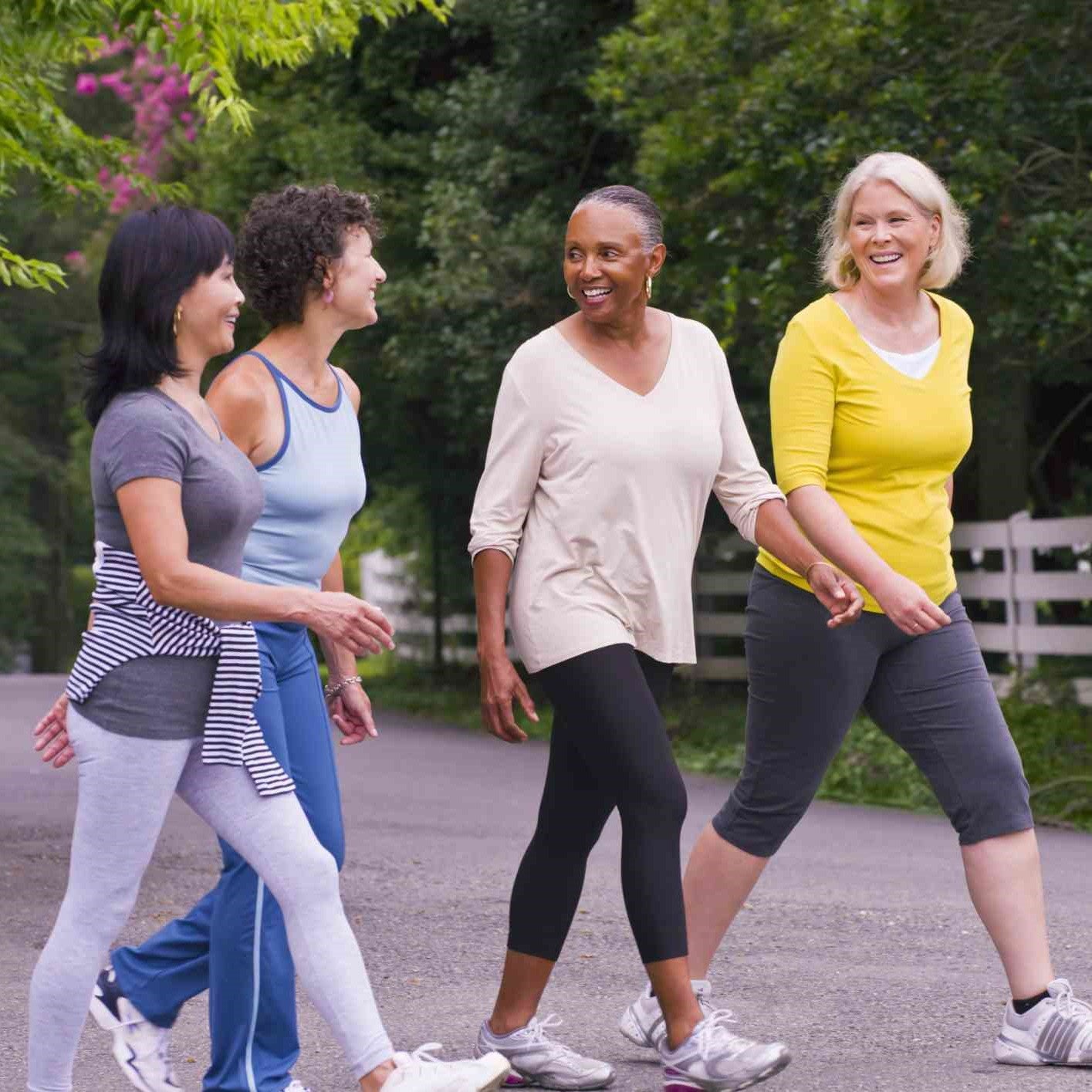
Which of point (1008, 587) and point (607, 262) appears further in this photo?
point (1008, 587)

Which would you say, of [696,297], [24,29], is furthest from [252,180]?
[24,29]

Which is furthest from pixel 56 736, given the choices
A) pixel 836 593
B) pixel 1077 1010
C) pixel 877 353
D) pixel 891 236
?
pixel 1077 1010

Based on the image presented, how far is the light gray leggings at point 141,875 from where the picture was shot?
3.84m

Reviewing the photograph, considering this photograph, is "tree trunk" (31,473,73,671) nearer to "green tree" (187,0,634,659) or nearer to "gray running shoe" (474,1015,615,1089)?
"green tree" (187,0,634,659)

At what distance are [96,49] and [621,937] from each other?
181 inches

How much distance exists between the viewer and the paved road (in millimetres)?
5020

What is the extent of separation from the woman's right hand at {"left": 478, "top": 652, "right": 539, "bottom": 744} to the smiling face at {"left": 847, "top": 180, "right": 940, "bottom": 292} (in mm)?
1308

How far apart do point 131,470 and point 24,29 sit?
4.83m

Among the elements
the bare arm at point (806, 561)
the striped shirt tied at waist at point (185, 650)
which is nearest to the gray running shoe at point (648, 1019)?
the bare arm at point (806, 561)

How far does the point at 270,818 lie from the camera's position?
12.8 ft

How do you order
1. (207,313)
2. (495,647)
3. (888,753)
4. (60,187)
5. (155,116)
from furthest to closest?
(155,116) < (888,753) < (60,187) < (495,647) < (207,313)

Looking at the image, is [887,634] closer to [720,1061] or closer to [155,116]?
[720,1061]

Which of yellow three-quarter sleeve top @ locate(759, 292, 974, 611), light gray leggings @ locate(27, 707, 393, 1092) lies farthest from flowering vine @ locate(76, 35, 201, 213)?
light gray leggings @ locate(27, 707, 393, 1092)

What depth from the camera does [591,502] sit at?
178 inches
